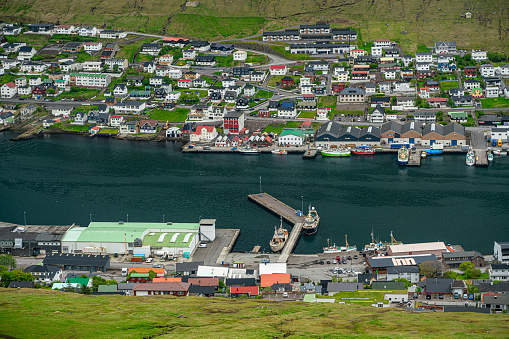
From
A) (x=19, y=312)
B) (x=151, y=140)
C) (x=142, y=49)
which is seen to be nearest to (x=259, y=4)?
(x=142, y=49)

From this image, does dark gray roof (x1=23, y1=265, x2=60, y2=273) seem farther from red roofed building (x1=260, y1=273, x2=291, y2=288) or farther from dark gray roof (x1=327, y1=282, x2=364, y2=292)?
dark gray roof (x1=327, y1=282, x2=364, y2=292)

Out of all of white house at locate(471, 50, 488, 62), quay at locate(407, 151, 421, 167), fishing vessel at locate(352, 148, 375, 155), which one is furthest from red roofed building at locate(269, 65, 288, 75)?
quay at locate(407, 151, 421, 167)

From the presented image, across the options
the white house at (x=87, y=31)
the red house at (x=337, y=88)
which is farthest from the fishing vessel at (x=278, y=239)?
the white house at (x=87, y=31)

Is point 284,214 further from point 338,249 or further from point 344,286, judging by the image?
point 344,286

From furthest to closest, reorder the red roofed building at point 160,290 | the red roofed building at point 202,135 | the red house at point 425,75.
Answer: the red house at point 425,75 < the red roofed building at point 202,135 < the red roofed building at point 160,290

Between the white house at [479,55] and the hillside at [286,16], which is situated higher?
the hillside at [286,16]

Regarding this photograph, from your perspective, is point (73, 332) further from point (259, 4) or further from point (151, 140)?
point (259, 4)

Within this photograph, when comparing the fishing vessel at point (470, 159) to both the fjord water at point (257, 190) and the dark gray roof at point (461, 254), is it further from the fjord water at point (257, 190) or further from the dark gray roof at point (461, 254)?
the dark gray roof at point (461, 254)
